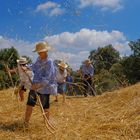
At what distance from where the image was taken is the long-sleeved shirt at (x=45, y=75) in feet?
20.4

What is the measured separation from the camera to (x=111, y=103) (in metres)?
9.38

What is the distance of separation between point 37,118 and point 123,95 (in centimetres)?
334

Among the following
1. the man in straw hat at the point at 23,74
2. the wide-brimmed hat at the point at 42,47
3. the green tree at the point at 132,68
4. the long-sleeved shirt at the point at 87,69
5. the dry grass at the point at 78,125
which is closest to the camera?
the dry grass at the point at 78,125

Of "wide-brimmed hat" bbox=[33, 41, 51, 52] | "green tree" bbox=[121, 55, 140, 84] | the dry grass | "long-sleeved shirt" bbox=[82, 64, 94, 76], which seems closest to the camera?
the dry grass

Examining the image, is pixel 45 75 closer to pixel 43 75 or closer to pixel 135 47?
pixel 43 75

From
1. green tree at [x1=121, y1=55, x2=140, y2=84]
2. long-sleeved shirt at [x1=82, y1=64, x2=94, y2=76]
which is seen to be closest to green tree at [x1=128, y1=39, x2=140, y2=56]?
green tree at [x1=121, y1=55, x2=140, y2=84]

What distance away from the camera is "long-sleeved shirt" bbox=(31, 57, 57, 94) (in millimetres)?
6215

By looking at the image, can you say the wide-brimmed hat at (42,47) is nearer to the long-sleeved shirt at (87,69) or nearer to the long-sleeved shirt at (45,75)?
the long-sleeved shirt at (45,75)

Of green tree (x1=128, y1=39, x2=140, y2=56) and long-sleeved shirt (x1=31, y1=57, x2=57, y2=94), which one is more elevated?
green tree (x1=128, y1=39, x2=140, y2=56)

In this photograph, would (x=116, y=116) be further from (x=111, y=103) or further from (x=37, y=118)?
(x=111, y=103)

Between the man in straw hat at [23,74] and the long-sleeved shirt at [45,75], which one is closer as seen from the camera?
the long-sleeved shirt at [45,75]

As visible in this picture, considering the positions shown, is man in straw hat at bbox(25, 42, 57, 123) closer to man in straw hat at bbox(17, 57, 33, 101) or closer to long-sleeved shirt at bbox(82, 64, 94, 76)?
man in straw hat at bbox(17, 57, 33, 101)

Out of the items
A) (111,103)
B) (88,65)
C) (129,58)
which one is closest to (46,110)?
(111,103)

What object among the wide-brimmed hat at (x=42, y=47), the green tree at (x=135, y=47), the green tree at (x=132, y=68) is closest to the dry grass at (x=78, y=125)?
the wide-brimmed hat at (x=42, y=47)
